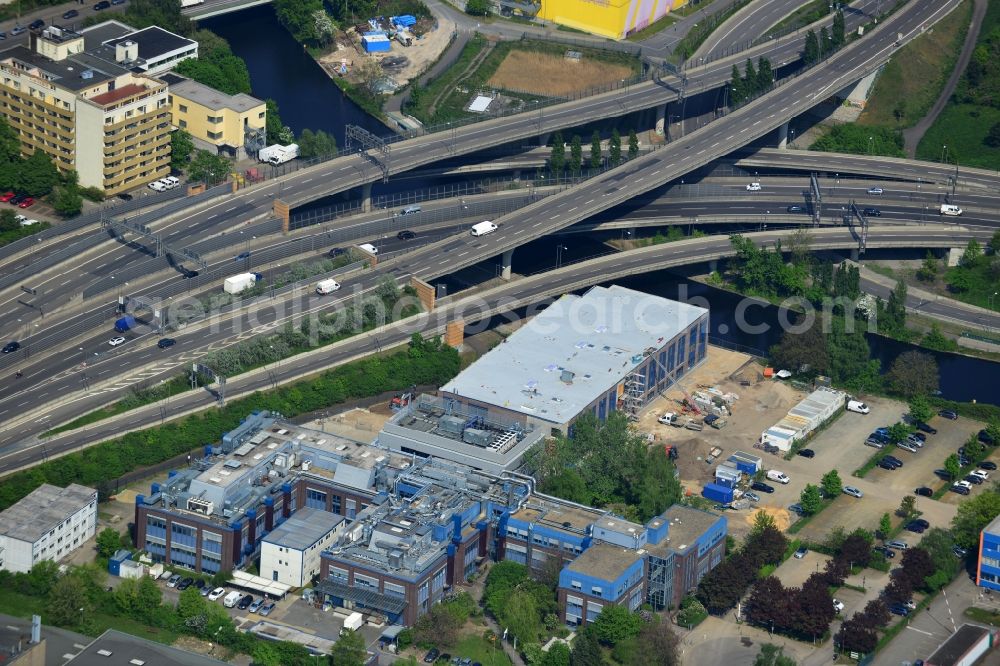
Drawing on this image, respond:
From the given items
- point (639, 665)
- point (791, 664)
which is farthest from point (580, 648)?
point (791, 664)

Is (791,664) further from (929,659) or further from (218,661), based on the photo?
(218,661)

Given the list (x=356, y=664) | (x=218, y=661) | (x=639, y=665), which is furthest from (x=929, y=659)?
(x=218, y=661)

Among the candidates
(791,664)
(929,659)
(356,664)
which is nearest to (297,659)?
(356,664)

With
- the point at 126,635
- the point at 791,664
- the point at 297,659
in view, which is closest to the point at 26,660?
the point at 126,635

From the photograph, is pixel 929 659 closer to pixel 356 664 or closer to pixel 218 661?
pixel 356 664

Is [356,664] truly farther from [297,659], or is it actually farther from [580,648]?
[580,648]
